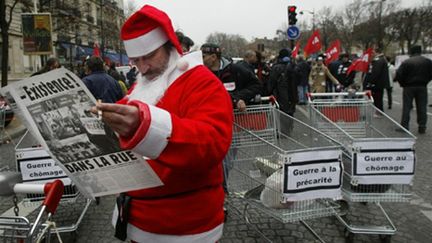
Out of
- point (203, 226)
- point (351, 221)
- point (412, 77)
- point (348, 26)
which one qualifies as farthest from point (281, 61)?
point (348, 26)

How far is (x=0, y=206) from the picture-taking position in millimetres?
4965

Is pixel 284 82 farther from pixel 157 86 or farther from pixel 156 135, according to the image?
pixel 156 135

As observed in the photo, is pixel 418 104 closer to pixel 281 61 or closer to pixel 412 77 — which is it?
pixel 412 77

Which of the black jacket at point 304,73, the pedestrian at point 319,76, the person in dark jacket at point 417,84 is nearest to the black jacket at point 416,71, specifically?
the person in dark jacket at point 417,84

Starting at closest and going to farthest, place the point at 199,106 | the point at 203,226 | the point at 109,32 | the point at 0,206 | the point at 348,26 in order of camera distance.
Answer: the point at 199,106, the point at 203,226, the point at 0,206, the point at 109,32, the point at 348,26

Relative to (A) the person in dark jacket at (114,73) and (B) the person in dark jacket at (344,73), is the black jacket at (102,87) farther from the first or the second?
(B) the person in dark jacket at (344,73)

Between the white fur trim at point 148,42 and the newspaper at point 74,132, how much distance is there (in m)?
0.35

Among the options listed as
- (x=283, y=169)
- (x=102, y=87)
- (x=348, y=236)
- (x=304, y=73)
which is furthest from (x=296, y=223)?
(x=304, y=73)

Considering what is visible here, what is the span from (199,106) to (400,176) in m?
2.64

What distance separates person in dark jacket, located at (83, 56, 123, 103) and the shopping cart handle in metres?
3.78

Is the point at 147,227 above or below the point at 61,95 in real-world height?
below

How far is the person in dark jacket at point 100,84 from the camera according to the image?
5457mm

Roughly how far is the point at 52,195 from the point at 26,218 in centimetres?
13

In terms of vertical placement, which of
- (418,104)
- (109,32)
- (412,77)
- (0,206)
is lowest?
(0,206)
